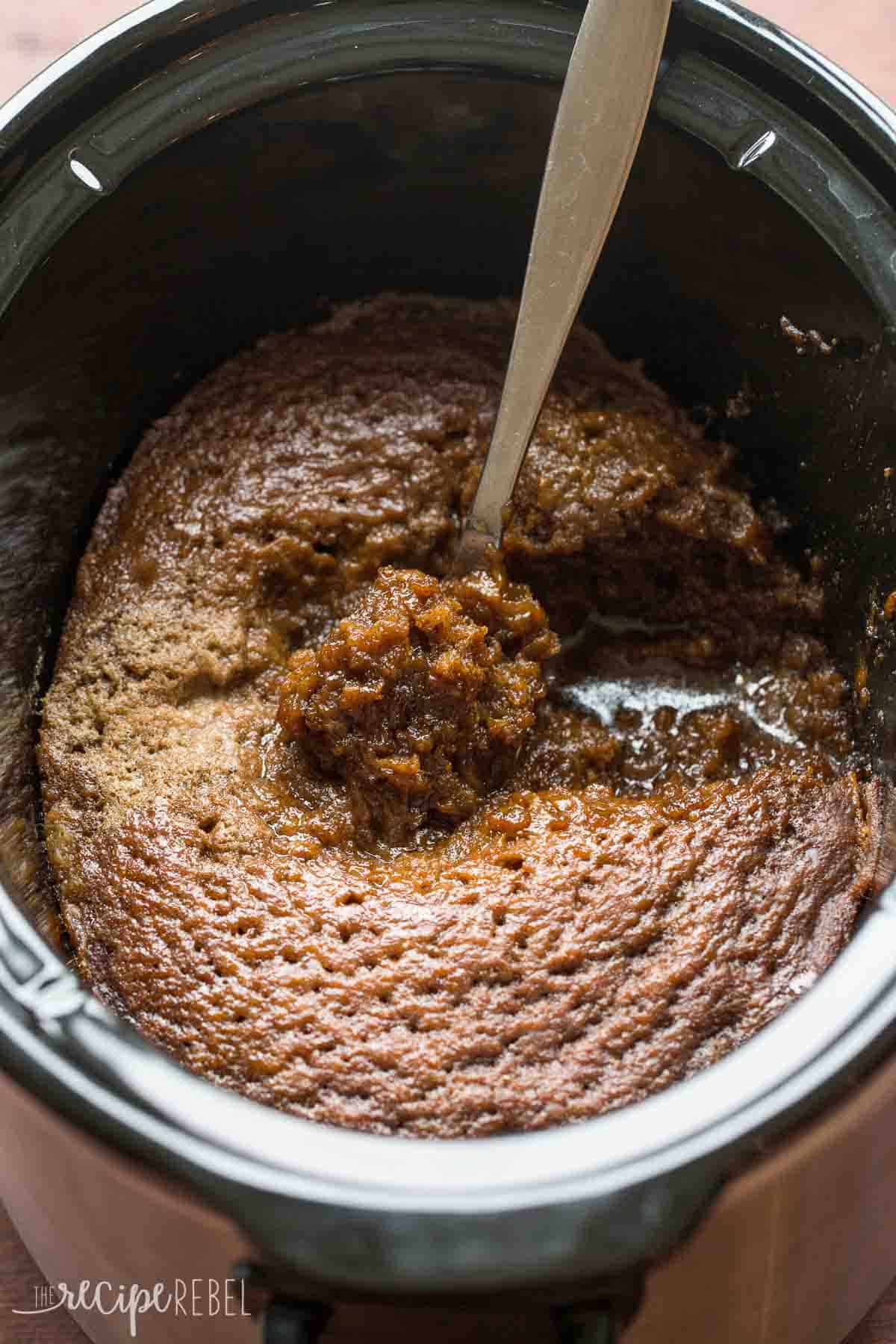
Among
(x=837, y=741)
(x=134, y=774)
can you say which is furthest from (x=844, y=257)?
(x=134, y=774)

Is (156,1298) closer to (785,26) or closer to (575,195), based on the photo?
(575,195)

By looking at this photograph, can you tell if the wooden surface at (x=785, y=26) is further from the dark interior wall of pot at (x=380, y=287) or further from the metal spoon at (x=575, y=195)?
the metal spoon at (x=575, y=195)

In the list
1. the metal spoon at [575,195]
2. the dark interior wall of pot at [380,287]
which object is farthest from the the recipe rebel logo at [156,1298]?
the metal spoon at [575,195]

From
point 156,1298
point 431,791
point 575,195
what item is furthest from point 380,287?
point 156,1298

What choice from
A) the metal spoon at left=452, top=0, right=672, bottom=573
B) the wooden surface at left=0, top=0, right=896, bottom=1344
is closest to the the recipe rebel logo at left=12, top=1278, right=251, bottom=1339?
the metal spoon at left=452, top=0, right=672, bottom=573

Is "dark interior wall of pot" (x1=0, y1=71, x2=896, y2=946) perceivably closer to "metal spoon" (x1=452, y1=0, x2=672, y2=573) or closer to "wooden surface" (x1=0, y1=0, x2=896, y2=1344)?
"metal spoon" (x1=452, y1=0, x2=672, y2=573)

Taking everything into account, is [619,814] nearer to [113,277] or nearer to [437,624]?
[437,624]

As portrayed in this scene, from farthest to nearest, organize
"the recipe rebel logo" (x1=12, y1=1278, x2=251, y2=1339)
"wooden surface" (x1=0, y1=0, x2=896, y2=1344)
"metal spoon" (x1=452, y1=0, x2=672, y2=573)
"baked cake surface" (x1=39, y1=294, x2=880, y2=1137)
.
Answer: "wooden surface" (x1=0, y1=0, x2=896, y2=1344) < "metal spoon" (x1=452, y1=0, x2=672, y2=573) < "baked cake surface" (x1=39, y1=294, x2=880, y2=1137) < "the recipe rebel logo" (x1=12, y1=1278, x2=251, y2=1339)
